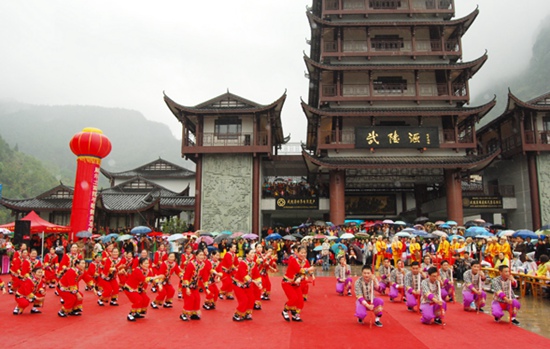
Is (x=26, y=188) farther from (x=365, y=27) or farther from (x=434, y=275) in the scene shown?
(x=434, y=275)

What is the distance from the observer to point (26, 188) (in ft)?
196

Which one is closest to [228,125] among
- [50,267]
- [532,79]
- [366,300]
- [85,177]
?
[85,177]

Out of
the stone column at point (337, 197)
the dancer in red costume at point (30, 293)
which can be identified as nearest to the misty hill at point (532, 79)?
the stone column at point (337, 197)

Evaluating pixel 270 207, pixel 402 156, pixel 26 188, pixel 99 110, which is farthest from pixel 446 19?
pixel 99 110

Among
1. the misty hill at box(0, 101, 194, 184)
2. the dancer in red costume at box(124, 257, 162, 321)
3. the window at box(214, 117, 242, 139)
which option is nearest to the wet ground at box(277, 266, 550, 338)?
the dancer in red costume at box(124, 257, 162, 321)

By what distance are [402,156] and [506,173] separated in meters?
8.14

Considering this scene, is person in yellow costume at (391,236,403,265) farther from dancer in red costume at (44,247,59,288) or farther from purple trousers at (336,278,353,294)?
dancer in red costume at (44,247,59,288)

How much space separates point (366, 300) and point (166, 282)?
15.3ft

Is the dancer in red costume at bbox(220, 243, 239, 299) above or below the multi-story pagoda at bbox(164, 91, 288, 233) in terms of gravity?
below

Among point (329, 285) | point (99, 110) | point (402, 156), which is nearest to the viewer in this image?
point (329, 285)

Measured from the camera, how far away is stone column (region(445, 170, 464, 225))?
23.0 metres

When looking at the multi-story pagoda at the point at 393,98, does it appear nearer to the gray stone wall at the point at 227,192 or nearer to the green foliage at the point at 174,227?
the gray stone wall at the point at 227,192

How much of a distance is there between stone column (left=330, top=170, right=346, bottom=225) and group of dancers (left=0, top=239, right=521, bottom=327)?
40.9 ft

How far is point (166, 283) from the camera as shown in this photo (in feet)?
31.5
